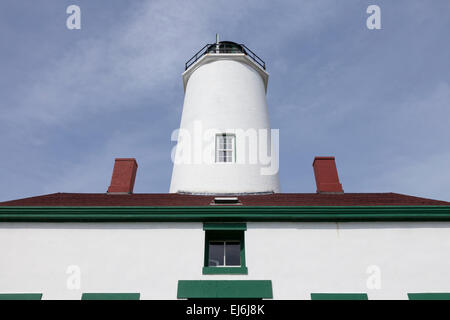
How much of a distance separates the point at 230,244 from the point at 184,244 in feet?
5.44

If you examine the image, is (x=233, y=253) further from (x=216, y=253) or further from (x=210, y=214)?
(x=210, y=214)

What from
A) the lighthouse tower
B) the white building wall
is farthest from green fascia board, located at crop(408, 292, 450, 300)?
the lighthouse tower

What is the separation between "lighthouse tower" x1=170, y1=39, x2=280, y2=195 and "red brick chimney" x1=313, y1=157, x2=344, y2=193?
240 cm

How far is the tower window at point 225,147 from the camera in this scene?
1753cm

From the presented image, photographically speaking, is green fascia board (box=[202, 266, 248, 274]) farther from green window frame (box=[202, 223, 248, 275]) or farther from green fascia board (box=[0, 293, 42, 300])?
green fascia board (box=[0, 293, 42, 300])

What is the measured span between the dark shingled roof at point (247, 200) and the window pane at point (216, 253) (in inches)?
61.6

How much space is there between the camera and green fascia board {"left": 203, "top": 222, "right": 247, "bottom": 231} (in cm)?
1142

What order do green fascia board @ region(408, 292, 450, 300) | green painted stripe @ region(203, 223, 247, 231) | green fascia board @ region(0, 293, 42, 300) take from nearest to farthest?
green fascia board @ region(408, 292, 450, 300), green fascia board @ region(0, 293, 42, 300), green painted stripe @ region(203, 223, 247, 231)
